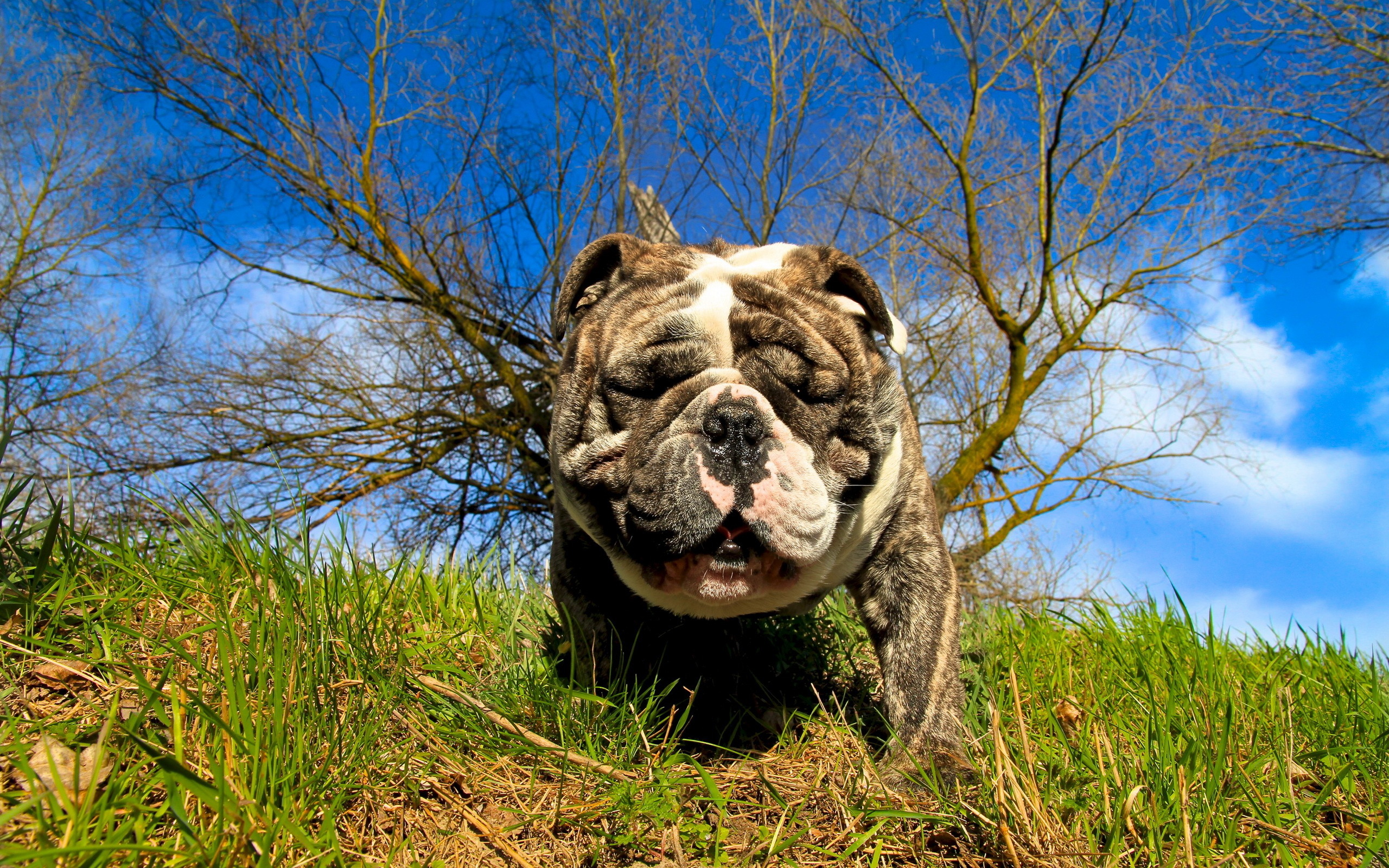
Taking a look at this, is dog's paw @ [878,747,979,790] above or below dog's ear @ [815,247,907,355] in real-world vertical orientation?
below

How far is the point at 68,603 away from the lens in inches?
88.6

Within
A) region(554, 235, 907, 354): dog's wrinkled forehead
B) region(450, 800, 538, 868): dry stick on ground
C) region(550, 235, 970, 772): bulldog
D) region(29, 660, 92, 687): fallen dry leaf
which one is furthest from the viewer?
region(554, 235, 907, 354): dog's wrinkled forehead

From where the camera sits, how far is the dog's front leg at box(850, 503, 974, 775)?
2494 mm

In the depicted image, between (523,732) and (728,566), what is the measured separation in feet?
2.49

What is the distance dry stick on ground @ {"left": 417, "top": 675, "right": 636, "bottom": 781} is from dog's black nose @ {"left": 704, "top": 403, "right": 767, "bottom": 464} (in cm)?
92

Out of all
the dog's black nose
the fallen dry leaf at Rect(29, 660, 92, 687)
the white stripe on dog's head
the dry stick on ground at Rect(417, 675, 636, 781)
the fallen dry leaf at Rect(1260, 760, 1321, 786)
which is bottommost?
the fallen dry leaf at Rect(29, 660, 92, 687)

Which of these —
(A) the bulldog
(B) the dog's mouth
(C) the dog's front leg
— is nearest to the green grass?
(C) the dog's front leg

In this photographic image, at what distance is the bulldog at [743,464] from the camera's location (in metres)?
2.25

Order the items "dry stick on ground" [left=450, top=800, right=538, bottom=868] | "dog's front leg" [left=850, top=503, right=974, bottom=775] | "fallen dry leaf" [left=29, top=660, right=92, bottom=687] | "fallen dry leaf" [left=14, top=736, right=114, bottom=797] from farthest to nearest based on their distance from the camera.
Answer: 1. "dog's front leg" [left=850, top=503, right=974, bottom=775]
2. "fallen dry leaf" [left=29, top=660, right=92, bottom=687]
3. "dry stick on ground" [left=450, top=800, right=538, bottom=868]
4. "fallen dry leaf" [left=14, top=736, right=114, bottom=797]

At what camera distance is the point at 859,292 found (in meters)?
2.88

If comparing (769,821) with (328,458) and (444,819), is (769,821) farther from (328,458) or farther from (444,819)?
(328,458)

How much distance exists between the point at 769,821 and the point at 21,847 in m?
1.61

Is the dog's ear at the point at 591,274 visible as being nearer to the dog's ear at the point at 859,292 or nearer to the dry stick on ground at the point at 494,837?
the dog's ear at the point at 859,292

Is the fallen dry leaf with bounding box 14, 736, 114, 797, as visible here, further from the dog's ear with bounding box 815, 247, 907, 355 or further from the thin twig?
the dog's ear with bounding box 815, 247, 907, 355
